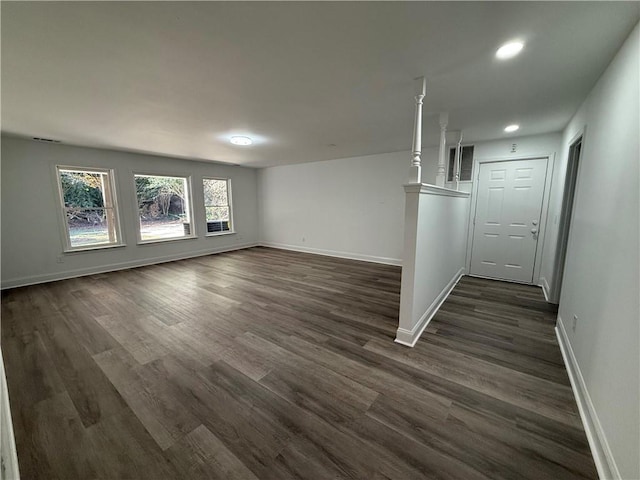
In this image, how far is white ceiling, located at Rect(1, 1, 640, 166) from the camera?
1.47 m

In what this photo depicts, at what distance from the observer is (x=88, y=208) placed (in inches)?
192

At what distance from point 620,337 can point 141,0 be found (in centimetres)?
314

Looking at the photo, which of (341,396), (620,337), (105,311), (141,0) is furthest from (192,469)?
(105,311)

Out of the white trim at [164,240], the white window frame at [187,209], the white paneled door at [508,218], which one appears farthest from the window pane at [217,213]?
the white paneled door at [508,218]

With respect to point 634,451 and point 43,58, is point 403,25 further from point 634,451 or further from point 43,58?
point 43,58

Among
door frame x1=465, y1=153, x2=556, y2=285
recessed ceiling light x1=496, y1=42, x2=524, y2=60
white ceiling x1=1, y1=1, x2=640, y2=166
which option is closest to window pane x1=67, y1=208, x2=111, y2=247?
white ceiling x1=1, y1=1, x2=640, y2=166

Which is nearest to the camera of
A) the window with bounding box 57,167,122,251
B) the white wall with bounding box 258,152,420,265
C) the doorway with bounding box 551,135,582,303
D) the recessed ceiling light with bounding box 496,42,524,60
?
the recessed ceiling light with bounding box 496,42,524,60

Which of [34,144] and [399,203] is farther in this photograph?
[399,203]

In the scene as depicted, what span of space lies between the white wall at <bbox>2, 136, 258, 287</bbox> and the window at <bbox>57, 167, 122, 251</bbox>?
0.12 meters

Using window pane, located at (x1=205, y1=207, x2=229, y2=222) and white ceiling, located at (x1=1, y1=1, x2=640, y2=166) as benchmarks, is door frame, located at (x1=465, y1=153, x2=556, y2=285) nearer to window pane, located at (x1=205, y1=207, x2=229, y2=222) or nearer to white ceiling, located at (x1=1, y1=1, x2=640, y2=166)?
white ceiling, located at (x1=1, y1=1, x2=640, y2=166)

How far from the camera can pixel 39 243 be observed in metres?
4.32

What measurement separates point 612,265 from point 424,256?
52.6 inches

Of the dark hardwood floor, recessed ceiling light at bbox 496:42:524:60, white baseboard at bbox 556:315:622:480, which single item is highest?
recessed ceiling light at bbox 496:42:524:60

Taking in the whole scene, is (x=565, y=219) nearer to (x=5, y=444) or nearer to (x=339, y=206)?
(x=339, y=206)
